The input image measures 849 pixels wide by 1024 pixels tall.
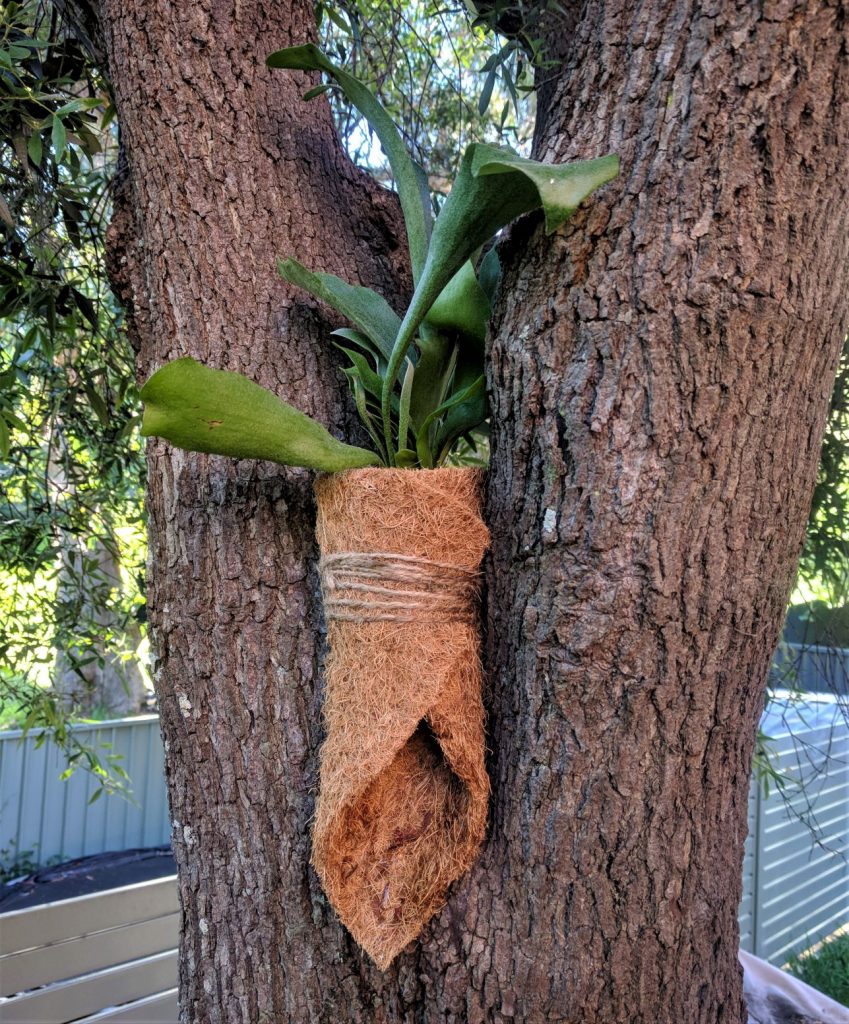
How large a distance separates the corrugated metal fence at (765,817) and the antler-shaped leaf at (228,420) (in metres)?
1.33

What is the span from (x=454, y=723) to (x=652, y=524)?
10.6 inches

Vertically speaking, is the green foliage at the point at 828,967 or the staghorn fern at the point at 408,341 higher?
the staghorn fern at the point at 408,341

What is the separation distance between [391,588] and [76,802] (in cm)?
389

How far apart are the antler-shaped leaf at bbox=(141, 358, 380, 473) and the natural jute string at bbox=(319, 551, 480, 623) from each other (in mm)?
101

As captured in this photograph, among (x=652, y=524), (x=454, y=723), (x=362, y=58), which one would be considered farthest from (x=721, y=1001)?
(x=362, y=58)

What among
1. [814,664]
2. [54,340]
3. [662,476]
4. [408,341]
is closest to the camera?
[662,476]

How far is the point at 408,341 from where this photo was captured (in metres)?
0.82

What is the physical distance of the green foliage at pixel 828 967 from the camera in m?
2.37

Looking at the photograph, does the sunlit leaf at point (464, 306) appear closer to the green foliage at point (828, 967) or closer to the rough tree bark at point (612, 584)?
the rough tree bark at point (612, 584)

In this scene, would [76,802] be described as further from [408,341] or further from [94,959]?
[408,341]

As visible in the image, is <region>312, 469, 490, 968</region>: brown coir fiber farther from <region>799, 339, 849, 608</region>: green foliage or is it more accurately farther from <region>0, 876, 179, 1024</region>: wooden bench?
<region>0, 876, 179, 1024</region>: wooden bench

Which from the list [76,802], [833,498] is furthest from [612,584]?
[76,802]

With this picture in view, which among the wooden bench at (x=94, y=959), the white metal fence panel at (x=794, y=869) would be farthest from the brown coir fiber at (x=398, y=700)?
the white metal fence panel at (x=794, y=869)

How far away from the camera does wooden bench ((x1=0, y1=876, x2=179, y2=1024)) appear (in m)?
1.98
